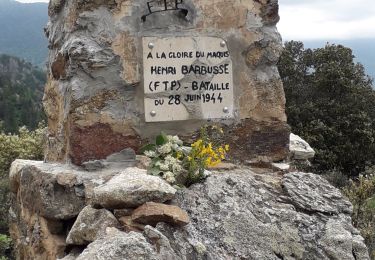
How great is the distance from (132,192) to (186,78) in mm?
1313

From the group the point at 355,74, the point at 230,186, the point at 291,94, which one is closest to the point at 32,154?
the point at 291,94

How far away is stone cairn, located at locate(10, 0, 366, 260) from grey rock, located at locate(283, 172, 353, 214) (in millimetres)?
12

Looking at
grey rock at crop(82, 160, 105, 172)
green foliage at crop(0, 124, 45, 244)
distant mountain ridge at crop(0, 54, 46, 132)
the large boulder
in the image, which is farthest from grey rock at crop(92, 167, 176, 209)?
distant mountain ridge at crop(0, 54, 46, 132)

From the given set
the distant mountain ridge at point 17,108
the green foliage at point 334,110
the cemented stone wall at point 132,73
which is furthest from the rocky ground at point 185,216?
the distant mountain ridge at point 17,108

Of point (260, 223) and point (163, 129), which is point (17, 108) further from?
point (260, 223)

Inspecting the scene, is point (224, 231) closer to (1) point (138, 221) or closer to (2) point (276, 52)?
(1) point (138, 221)

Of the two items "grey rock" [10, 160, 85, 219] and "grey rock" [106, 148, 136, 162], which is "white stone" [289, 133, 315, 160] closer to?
"grey rock" [106, 148, 136, 162]

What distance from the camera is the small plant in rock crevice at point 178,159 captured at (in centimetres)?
362

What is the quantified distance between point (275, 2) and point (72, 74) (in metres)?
1.66

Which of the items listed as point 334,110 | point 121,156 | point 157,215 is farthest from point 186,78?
point 334,110

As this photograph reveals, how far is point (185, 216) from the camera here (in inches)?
129

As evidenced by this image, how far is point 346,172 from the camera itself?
72.3 ft

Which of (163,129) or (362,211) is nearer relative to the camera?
(163,129)

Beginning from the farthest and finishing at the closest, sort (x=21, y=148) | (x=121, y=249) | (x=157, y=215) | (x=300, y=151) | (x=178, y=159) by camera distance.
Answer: (x=21, y=148) < (x=300, y=151) < (x=178, y=159) < (x=157, y=215) < (x=121, y=249)
